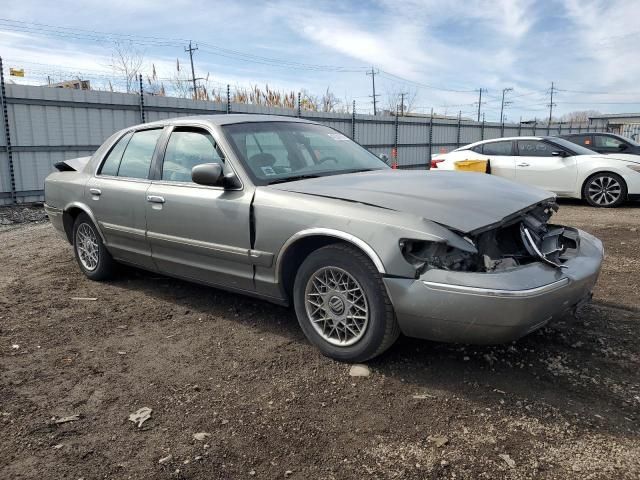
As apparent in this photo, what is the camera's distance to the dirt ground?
2.44 metres

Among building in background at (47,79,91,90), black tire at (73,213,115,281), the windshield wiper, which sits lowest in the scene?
black tire at (73,213,115,281)

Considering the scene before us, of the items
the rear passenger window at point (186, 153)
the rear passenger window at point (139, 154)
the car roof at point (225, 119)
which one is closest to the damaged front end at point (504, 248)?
the rear passenger window at point (186, 153)

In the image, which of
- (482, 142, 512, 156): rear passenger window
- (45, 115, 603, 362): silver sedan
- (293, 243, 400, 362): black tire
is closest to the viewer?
(45, 115, 603, 362): silver sedan

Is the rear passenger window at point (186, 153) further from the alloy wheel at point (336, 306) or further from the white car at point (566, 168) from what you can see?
the white car at point (566, 168)

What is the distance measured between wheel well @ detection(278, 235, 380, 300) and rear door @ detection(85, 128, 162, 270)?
154cm

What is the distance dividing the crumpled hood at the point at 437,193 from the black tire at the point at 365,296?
36 centimetres

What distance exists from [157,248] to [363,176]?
72.4 inches

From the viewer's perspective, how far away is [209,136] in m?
4.19

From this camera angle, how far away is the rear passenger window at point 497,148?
11.2 m

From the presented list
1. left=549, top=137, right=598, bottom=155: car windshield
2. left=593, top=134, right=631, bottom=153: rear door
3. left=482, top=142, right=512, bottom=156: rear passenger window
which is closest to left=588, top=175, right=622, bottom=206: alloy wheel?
left=549, top=137, right=598, bottom=155: car windshield

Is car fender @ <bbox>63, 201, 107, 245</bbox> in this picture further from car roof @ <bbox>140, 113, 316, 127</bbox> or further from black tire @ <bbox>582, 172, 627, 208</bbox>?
black tire @ <bbox>582, 172, 627, 208</bbox>

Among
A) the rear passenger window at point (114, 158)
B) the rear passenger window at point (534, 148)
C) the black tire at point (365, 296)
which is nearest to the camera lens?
the black tire at point (365, 296)

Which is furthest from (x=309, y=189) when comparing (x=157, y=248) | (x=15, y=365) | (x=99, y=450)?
(x=15, y=365)

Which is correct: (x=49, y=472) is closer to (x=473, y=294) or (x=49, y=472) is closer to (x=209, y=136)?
(x=473, y=294)
